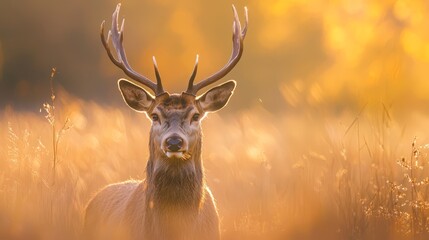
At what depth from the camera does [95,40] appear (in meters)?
40.2

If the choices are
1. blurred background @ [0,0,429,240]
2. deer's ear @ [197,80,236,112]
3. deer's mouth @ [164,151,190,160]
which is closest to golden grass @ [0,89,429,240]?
blurred background @ [0,0,429,240]

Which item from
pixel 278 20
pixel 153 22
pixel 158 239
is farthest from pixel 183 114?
pixel 153 22

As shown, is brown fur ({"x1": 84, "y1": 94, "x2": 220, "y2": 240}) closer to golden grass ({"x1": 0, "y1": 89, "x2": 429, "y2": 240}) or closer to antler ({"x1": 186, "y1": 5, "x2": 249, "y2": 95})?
antler ({"x1": 186, "y1": 5, "x2": 249, "y2": 95})

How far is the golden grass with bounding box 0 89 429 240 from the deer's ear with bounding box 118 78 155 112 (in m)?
0.86

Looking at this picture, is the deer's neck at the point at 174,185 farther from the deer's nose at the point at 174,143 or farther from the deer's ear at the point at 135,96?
the deer's ear at the point at 135,96

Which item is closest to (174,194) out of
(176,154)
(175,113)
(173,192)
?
(173,192)

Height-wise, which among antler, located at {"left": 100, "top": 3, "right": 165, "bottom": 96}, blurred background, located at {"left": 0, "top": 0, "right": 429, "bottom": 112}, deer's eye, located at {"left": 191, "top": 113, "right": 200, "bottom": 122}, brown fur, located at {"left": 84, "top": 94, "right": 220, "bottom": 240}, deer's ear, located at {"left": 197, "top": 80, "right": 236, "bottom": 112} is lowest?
brown fur, located at {"left": 84, "top": 94, "right": 220, "bottom": 240}

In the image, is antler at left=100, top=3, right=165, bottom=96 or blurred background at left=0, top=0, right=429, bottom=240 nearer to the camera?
antler at left=100, top=3, right=165, bottom=96

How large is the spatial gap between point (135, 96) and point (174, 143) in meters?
1.17

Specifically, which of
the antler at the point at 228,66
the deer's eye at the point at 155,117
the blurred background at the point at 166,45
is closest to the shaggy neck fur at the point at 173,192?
the deer's eye at the point at 155,117

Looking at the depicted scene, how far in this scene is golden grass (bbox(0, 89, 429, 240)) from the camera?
26.1 ft

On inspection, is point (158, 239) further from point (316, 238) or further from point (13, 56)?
point (13, 56)

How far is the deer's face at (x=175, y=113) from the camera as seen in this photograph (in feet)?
22.8

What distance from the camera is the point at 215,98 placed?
25.9ft
